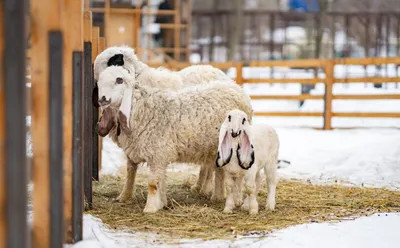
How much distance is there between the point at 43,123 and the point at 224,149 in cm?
271

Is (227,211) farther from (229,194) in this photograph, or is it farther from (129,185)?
(129,185)

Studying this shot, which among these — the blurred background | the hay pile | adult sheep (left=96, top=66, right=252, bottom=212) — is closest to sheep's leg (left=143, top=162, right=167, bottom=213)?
adult sheep (left=96, top=66, right=252, bottom=212)

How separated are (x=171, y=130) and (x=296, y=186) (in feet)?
7.33

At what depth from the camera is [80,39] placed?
4938 millimetres

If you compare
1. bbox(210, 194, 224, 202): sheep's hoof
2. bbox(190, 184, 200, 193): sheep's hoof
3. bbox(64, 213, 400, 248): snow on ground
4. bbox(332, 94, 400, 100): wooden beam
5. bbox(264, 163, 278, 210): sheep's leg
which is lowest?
bbox(190, 184, 200, 193): sheep's hoof

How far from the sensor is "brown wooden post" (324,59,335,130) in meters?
13.6

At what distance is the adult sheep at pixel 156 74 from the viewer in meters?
7.35

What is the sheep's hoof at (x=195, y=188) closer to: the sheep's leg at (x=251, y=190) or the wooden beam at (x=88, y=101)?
the sheep's leg at (x=251, y=190)

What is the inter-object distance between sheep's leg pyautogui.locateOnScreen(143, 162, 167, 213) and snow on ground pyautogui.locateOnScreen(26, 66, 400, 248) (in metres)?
0.85

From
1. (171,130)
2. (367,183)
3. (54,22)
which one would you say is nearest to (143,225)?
(171,130)

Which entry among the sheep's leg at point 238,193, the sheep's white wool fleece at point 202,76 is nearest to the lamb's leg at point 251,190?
the sheep's leg at point 238,193

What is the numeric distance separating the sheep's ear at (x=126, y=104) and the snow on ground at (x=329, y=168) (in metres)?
1.31

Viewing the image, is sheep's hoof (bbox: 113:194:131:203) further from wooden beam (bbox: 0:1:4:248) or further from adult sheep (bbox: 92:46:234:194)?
wooden beam (bbox: 0:1:4:248)

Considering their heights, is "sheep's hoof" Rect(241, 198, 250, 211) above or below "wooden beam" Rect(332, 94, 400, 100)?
below
